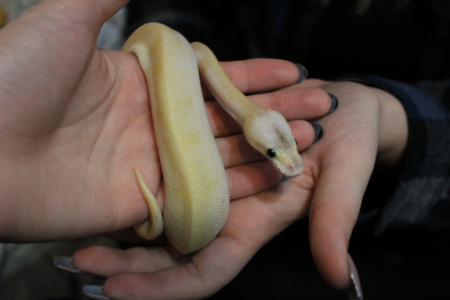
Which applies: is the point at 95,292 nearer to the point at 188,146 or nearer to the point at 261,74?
the point at 188,146

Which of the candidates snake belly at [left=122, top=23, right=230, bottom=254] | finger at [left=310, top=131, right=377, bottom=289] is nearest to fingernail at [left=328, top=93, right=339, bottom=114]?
finger at [left=310, top=131, right=377, bottom=289]

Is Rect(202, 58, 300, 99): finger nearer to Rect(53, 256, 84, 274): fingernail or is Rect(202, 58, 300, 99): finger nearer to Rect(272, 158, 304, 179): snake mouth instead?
Rect(272, 158, 304, 179): snake mouth

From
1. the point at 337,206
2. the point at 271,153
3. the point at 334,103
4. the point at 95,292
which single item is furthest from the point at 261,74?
the point at 95,292

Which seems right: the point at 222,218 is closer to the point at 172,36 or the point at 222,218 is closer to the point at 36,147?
the point at 36,147

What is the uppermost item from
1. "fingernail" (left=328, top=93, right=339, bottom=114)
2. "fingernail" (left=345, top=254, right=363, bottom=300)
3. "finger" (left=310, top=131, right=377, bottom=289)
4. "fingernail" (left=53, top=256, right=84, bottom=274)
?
"fingernail" (left=328, top=93, right=339, bottom=114)

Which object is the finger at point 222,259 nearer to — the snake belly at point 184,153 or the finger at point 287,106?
the snake belly at point 184,153

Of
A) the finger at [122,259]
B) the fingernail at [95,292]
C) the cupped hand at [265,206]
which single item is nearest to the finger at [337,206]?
the cupped hand at [265,206]

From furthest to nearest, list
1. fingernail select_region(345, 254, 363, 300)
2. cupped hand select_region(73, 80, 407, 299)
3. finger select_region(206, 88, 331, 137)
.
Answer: finger select_region(206, 88, 331, 137)
cupped hand select_region(73, 80, 407, 299)
fingernail select_region(345, 254, 363, 300)
